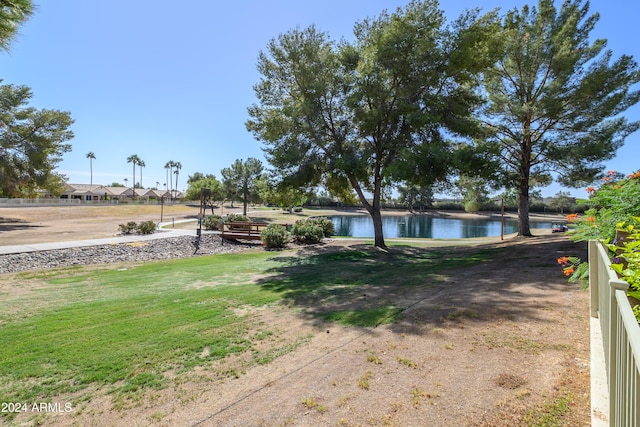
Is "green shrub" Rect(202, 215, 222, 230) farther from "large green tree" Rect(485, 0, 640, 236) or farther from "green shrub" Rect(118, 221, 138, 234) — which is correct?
"large green tree" Rect(485, 0, 640, 236)

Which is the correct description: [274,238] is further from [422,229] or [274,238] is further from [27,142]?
[422,229]

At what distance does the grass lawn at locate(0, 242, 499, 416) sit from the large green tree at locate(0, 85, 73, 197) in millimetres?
25928

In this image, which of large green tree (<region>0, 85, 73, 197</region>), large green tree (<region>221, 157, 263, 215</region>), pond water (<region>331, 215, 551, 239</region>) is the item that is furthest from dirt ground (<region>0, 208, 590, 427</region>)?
large green tree (<region>221, 157, 263, 215</region>)

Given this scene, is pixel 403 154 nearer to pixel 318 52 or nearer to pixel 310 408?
pixel 318 52

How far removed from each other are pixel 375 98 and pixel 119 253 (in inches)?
534

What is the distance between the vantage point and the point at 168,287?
8.77 m

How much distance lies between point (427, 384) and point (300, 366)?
1535 mm

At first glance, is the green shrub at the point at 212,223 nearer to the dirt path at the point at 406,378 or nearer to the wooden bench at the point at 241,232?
the wooden bench at the point at 241,232

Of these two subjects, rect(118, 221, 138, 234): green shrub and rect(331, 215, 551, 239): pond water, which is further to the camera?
rect(331, 215, 551, 239): pond water

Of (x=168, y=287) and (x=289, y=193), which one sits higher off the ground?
(x=289, y=193)

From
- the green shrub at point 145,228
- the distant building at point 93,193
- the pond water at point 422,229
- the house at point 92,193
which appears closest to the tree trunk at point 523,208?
the pond water at point 422,229

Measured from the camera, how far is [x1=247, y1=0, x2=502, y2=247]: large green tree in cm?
1287

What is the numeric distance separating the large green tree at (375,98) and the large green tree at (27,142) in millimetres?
26309

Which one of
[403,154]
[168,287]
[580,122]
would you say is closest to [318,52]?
[403,154]
